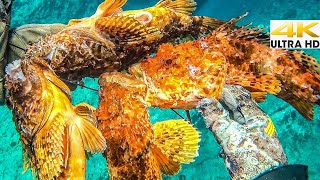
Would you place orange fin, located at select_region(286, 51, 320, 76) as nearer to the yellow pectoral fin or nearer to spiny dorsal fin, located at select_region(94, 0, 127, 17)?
the yellow pectoral fin

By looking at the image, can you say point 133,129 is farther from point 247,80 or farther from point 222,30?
point 222,30

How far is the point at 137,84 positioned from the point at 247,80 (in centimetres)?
82

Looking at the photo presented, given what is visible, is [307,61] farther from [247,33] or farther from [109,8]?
[109,8]

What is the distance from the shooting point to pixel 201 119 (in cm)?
Result: 528

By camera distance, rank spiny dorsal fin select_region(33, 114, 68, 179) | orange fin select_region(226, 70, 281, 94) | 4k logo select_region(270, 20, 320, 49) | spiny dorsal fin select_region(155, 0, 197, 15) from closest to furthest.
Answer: spiny dorsal fin select_region(33, 114, 68, 179) → orange fin select_region(226, 70, 281, 94) → spiny dorsal fin select_region(155, 0, 197, 15) → 4k logo select_region(270, 20, 320, 49)

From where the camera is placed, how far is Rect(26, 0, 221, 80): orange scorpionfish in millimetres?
2146

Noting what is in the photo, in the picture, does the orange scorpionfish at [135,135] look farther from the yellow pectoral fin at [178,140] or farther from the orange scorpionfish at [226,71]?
the orange scorpionfish at [226,71]

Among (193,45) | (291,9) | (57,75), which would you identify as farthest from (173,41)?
(291,9)

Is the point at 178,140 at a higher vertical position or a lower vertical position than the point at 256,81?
lower

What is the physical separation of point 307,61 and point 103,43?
1.61m

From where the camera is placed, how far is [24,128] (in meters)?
1.91

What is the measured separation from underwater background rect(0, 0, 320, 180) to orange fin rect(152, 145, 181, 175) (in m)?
0.94

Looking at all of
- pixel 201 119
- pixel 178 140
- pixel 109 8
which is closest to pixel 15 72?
pixel 109 8

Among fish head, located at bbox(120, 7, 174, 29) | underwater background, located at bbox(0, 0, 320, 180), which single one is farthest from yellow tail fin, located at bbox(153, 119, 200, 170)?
underwater background, located at bbox(0, 0, 320, 180)
